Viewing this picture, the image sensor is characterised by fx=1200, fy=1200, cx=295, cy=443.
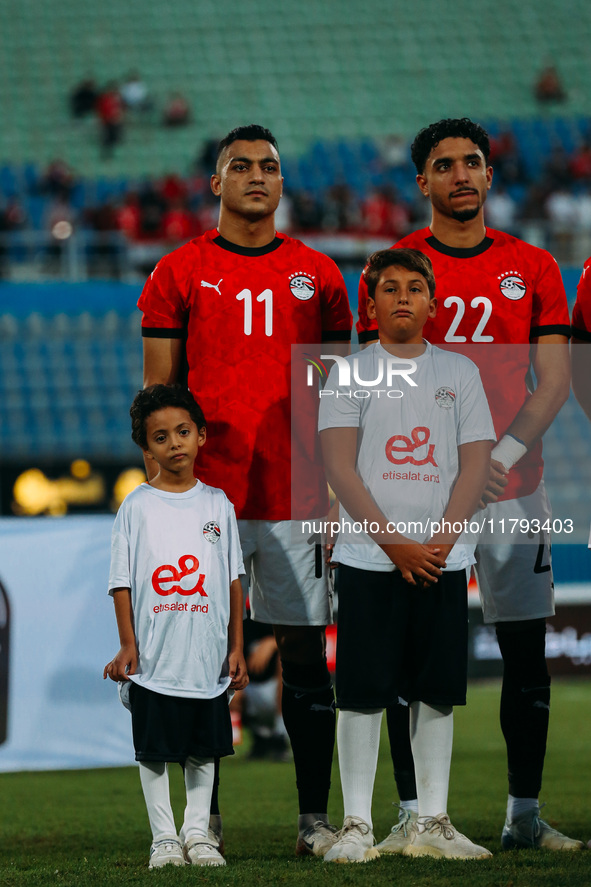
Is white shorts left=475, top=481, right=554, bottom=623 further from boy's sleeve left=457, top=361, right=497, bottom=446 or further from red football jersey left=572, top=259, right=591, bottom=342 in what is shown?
red football jersey left=572, top=259, right=591, bottom=342

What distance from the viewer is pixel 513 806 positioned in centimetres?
363

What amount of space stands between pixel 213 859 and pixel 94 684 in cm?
276

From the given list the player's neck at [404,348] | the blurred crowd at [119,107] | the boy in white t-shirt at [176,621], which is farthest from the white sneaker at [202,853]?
the blurred crowd at [119,107]

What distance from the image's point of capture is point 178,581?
337cm

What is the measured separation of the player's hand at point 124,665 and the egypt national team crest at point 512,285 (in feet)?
5.11

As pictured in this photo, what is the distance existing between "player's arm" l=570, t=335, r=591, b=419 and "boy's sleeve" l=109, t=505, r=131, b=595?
5.07ft

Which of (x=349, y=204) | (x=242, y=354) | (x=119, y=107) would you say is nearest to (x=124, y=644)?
(x=242, y=354)

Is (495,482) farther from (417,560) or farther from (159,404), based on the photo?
(159,404)

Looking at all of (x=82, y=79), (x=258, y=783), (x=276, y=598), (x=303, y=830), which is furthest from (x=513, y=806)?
(x=82, y=79)

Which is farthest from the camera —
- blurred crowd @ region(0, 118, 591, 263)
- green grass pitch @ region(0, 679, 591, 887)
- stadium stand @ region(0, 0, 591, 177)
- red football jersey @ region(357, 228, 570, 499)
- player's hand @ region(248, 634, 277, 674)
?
stadium stand @ region(0, 0, 591, 177)

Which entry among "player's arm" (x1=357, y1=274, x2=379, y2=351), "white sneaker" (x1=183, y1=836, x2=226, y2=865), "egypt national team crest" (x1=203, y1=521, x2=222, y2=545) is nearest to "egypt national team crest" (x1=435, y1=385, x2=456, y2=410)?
"player's arm" (x1=357, y1=274, x2=379, y2=351)

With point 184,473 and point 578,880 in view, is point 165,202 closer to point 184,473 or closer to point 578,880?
point 184,473

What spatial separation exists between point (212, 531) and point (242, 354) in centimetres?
58

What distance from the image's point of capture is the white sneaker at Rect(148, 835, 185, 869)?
3.18 meters
